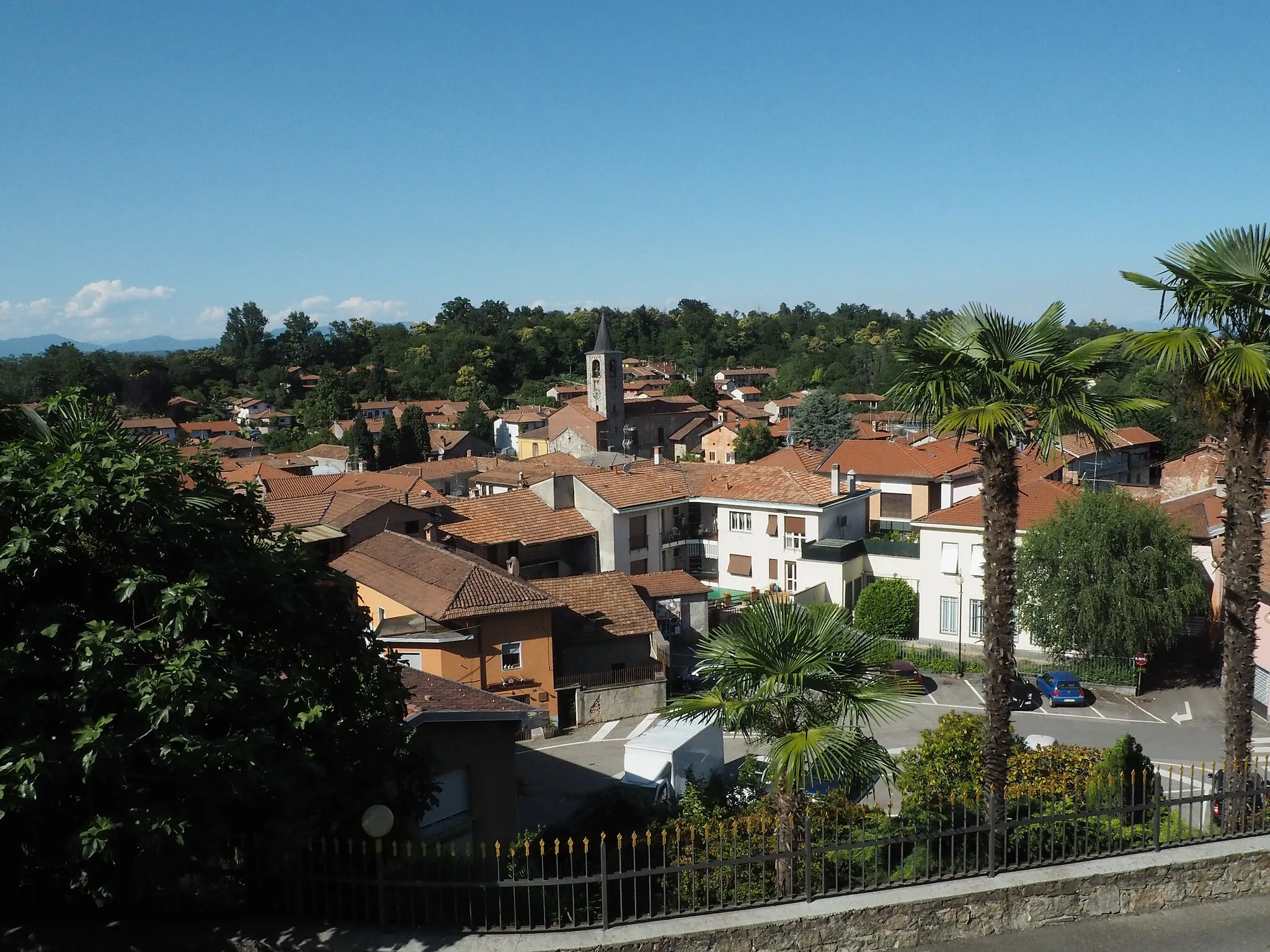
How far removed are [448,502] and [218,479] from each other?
1172 inches

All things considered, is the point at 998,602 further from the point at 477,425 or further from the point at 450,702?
the point at 477,425

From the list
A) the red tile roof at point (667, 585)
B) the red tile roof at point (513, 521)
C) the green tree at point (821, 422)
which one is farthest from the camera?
the green tree at point (821, 422)

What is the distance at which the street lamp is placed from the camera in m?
8.68

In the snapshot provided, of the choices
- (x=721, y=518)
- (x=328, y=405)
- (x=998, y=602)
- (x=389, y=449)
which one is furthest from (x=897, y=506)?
(x=328, y=405)

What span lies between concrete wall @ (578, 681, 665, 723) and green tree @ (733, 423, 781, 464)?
154 ft

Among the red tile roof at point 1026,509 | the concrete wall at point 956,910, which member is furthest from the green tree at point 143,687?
the red tile roof at point 1026,509

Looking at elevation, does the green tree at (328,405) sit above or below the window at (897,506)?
above

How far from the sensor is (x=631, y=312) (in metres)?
176

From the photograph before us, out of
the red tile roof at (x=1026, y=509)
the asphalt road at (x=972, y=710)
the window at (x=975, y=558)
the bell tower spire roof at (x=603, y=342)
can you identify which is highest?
the bell tower spire roof at (x=603, y=342)

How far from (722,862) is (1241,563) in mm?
7086

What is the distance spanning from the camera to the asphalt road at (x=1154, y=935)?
952 centimetres

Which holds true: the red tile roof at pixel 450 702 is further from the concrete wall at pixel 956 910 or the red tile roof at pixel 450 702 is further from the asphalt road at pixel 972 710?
the asphalt road at pixel 972 710

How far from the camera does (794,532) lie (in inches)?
1592

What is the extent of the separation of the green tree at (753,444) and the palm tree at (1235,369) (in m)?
63.9
